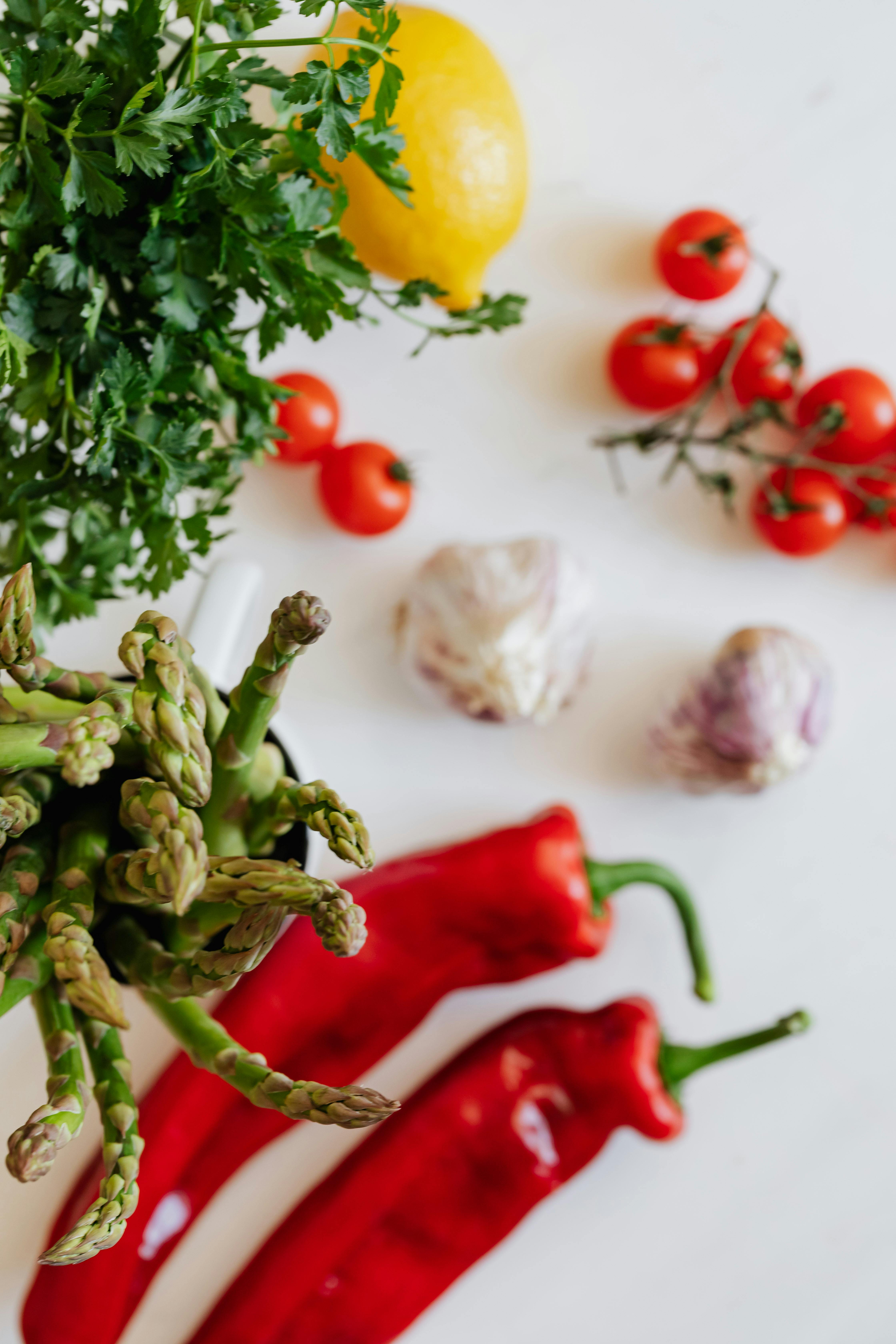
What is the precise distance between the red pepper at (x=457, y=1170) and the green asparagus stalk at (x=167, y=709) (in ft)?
1.83

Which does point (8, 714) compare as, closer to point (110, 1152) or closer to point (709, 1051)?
point (110, 1152)

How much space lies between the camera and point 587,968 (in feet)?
3.14

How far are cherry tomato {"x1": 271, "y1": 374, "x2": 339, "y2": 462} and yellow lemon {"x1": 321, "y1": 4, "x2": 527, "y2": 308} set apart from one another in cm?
16

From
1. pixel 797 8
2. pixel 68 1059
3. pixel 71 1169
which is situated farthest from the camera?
pixel 797 8

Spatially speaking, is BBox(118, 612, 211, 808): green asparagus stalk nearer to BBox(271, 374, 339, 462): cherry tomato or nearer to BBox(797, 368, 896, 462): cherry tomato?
BBox(271, 374, 339, 462): cherry tomato

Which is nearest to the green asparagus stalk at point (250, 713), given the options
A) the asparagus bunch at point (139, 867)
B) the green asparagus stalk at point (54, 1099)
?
the asparagus bunch at point (139, 867)

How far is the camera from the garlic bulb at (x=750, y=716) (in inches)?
35.1

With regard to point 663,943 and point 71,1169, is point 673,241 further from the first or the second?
point 71,1169

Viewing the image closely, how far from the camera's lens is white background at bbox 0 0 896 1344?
3.05 ft

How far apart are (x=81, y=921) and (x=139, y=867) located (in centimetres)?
4

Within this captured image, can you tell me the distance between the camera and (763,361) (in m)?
0.93

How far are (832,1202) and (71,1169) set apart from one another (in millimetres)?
668

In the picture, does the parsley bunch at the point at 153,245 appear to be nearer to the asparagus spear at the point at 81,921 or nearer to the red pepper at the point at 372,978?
the asparagus spear at the point at 81,921

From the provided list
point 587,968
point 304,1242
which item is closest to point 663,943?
point 587,968
